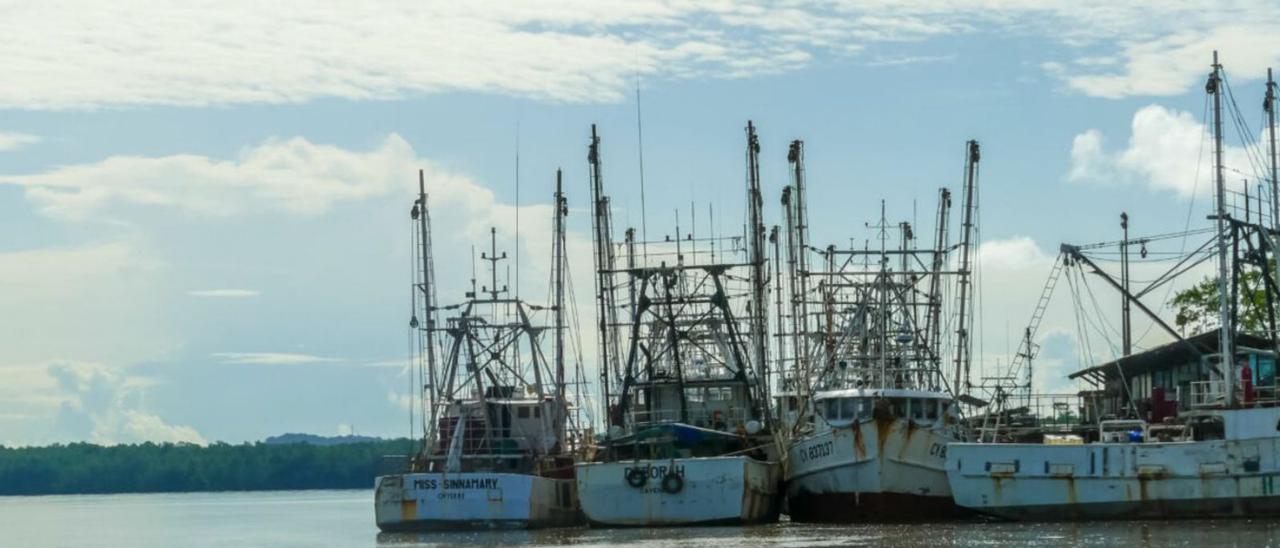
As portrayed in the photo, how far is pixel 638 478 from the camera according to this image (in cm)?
7088

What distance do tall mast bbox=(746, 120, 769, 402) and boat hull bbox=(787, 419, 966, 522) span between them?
9.10 m

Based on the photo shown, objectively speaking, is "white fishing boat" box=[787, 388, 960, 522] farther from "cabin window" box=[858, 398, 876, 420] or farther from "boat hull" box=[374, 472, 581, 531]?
"boat hull" box=[374, 472, 581, 531]

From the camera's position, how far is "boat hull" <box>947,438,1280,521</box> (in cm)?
6462

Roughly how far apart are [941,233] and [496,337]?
24.8m

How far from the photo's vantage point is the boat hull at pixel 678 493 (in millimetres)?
70250

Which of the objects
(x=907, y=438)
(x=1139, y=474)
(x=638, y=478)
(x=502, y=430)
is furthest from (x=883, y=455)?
(x=502, y=430)

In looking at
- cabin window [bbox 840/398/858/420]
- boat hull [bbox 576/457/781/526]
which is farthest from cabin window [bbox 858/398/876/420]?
boat hull [bbox 576/457/781/526]

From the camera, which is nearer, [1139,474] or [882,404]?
[1139,474]

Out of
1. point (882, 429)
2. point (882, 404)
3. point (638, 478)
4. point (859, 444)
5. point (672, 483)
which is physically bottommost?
point (672, 483)

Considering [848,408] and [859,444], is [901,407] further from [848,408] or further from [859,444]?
[859,444]

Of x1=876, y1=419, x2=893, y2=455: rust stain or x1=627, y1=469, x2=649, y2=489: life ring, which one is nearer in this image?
x1=876, y1=419, x2=893, y2=455: rust stain

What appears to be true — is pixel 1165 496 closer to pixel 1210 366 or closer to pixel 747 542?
pixel 1210 366

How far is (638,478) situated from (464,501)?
694 cm

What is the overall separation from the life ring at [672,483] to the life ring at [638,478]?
0.71m
